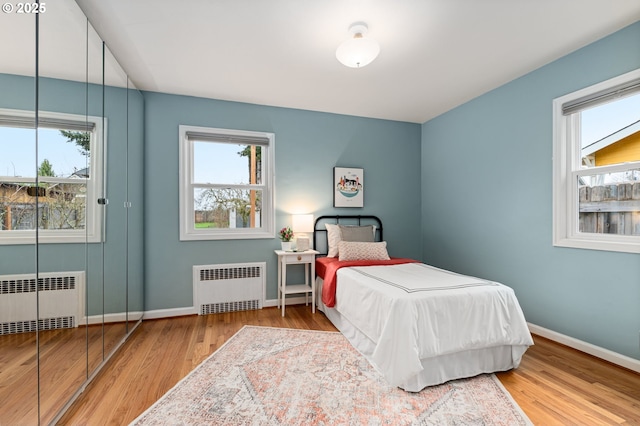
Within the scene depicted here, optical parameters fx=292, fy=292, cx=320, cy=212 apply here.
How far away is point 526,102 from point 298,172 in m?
2.66

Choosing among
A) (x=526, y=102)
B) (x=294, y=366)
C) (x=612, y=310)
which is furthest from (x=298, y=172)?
(x=612, y=310)

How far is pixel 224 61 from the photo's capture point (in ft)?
8.98

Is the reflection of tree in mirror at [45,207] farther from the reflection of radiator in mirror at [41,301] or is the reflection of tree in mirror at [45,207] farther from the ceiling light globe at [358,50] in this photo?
the ceiling light globe at [358,50]

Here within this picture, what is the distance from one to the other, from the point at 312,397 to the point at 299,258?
70.0 inches

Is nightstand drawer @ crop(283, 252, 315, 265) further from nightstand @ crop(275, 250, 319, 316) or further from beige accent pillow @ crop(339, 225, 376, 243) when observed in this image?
beige accent pillow @ crop(339, 225, 376, 243)

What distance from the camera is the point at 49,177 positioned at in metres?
1.58

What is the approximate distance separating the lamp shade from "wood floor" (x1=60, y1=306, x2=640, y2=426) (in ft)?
4.56

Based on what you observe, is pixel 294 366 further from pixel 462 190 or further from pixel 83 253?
pixel 462 190

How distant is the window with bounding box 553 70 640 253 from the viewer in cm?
235

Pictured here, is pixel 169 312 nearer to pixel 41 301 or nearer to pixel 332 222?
pixel 41 301

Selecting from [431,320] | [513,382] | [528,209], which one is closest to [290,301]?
[431,320]

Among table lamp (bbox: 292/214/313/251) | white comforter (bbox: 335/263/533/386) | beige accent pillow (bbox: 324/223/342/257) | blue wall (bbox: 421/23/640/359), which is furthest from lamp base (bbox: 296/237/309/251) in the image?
blue wall (bbox: 421/23/640/359)

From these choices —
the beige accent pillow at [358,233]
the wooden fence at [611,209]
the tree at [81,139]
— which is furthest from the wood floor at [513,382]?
the beige accent pillow at [358,233]

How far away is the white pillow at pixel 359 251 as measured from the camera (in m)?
3.47
